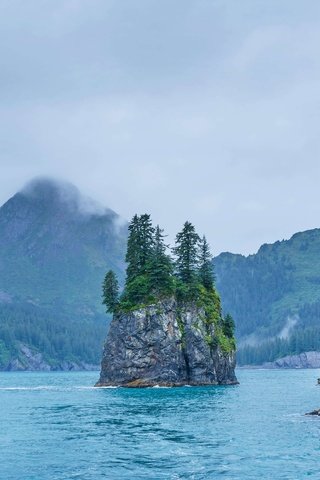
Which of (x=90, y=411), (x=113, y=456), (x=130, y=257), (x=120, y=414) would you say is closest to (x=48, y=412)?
(x=90, y=411)

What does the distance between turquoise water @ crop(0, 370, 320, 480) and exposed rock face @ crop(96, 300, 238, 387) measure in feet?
116

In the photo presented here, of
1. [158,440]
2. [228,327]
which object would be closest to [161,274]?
Answer: [228,327]

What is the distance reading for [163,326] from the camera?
151m

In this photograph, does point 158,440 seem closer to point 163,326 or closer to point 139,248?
point 163,326

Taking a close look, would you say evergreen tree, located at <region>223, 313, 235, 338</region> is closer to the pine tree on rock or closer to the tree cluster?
the tree cluster

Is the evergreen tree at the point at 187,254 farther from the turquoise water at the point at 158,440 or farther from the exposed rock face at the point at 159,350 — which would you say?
the turquoise water at the point at 158,440

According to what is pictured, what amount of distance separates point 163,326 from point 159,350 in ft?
17.6

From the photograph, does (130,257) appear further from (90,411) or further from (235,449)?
(235,449)

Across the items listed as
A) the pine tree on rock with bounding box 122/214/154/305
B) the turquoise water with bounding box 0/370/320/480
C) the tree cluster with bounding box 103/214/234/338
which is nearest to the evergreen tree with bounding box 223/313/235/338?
the tree cluster with bounding box 103/214/234/338

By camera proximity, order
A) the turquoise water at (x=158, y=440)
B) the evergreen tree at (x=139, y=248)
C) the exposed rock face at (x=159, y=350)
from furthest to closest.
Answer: the evergreen tree at (x=139, y=248) < the exposed rock face at (x=159, y=350) < the turquoise water at (x=158, y=440)

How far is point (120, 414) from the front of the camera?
91312 mm

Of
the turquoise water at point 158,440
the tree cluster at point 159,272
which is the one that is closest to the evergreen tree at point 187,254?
the tree cluster at point 159,272

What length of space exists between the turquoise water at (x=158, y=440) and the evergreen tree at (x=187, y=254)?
53.9 meters

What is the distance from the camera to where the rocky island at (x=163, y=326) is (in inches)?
5910
